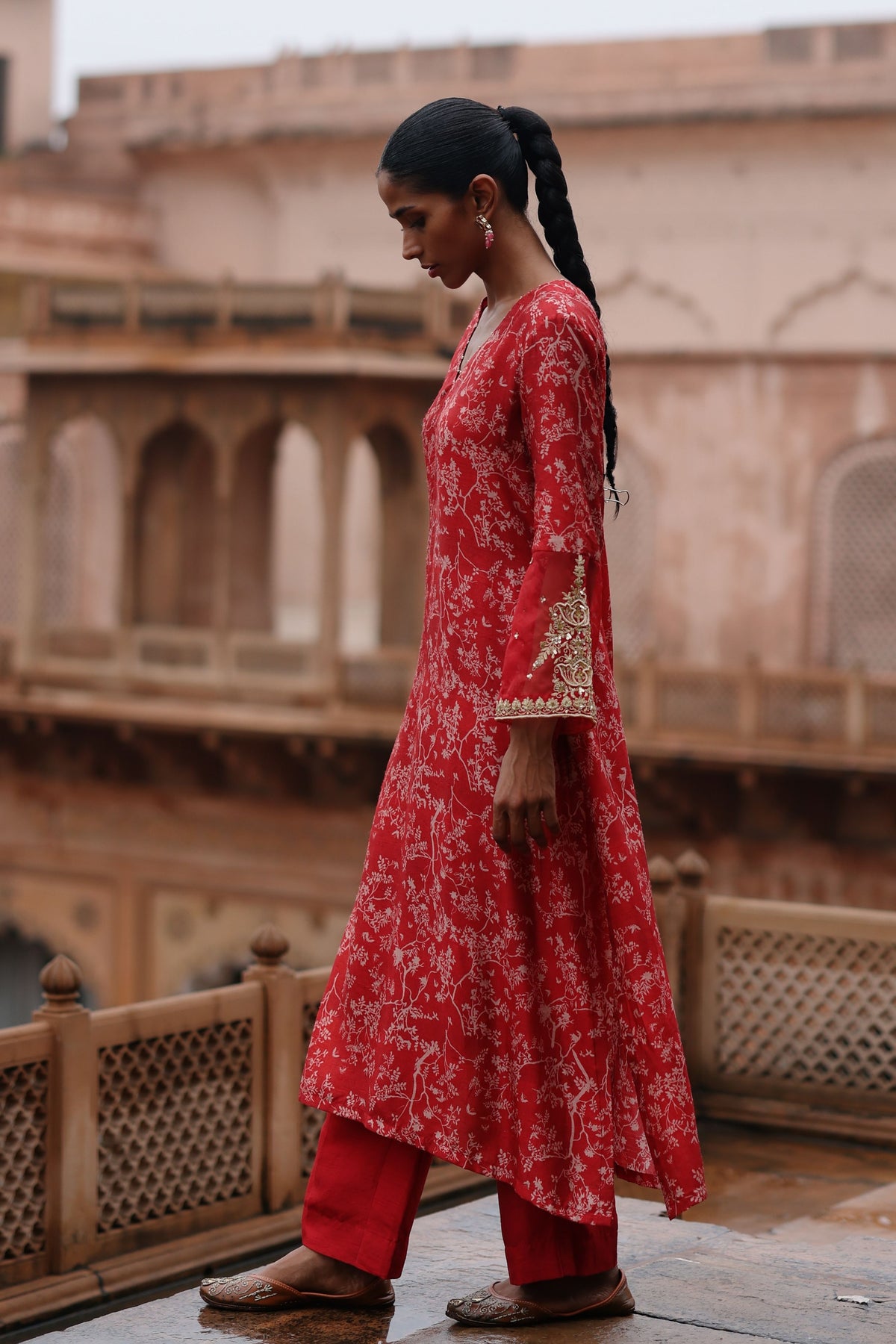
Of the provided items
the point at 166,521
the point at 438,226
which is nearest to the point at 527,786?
the point at 438,226

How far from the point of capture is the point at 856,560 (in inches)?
532

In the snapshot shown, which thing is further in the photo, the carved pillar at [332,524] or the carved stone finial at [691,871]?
the carved pillar at [332,524]

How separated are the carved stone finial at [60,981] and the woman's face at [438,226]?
1.76 metres

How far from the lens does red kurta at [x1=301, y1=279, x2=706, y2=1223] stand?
2.24 metres

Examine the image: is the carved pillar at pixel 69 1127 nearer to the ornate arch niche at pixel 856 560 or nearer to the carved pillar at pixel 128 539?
the carved pillar at pixel 128 539

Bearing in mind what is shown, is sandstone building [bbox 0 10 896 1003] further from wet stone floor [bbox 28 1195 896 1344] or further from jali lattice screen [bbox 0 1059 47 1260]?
wet stone floor [bbox 28 1195 896 1344]

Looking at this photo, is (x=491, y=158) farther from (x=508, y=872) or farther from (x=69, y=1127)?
(x=69, y=1127)

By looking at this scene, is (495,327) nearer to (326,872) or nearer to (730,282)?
(326,872)

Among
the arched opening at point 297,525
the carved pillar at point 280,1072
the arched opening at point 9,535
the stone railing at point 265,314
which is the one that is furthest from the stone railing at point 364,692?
the carved pillar at point 280,1072

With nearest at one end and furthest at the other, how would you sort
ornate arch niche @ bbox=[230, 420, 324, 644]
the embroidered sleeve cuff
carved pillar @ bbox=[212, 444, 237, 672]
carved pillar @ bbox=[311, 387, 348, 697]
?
the embroidered sleeve cuff, carved pillar @ bbox=[311, 387, 348, 697], carved pillar @ bbox=[212, 444, 237, 672], ornate arch niche @ bbox=[230, 420, 324, 644]

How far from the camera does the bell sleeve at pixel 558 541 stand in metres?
2.18

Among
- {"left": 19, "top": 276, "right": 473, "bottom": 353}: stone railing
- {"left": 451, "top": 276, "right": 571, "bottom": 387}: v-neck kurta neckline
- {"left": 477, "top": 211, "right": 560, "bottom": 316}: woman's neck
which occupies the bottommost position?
{"left": 451, "top": 276, "right": 571, "bottom": 387}: v-neck kurta neckline

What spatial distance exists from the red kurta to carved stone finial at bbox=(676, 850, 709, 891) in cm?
248

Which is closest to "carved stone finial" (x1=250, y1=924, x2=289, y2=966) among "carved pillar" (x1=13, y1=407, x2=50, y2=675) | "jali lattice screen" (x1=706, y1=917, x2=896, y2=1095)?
"jali lattice screen" (x1=706, y1=917, x2=896, y2=1095)
